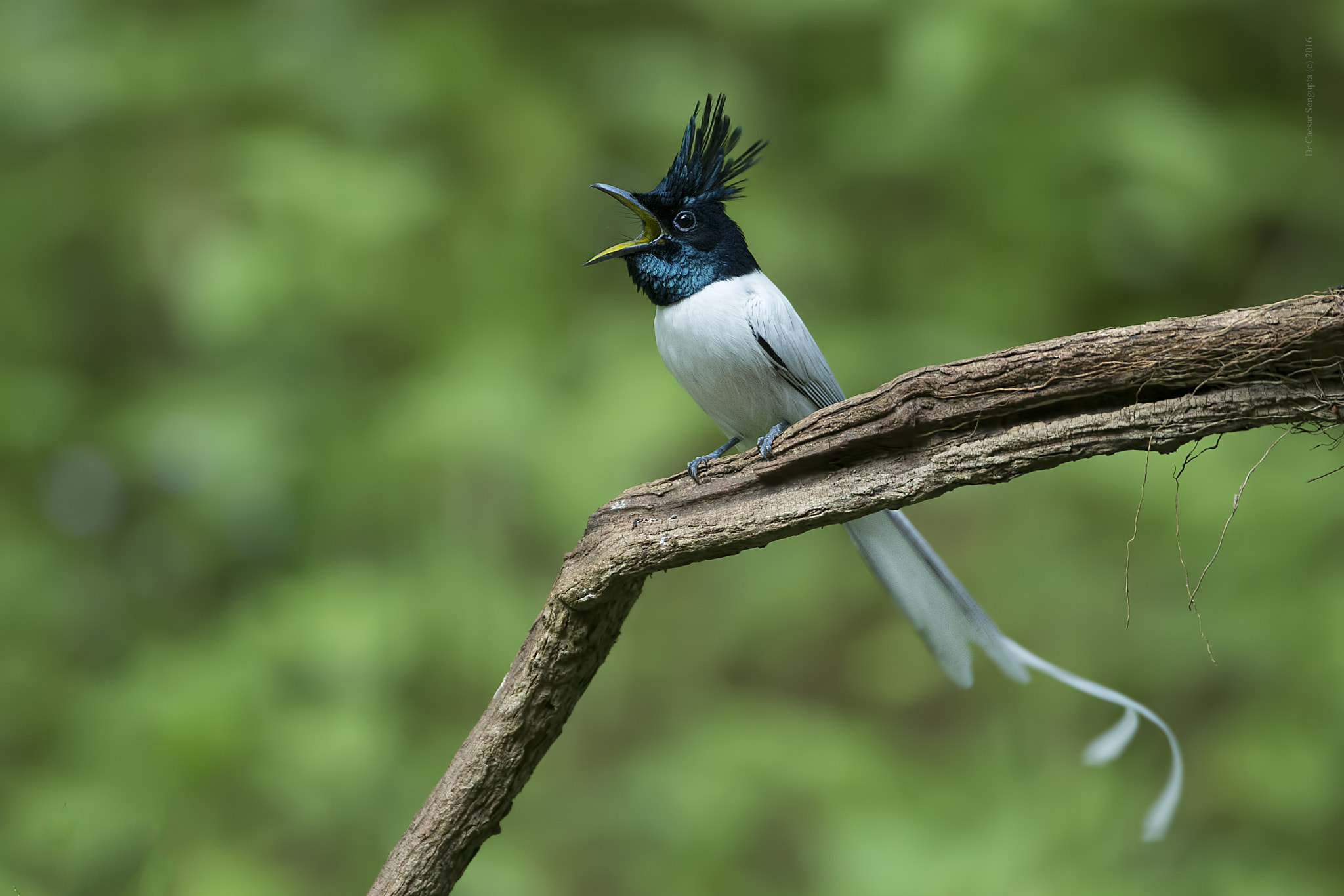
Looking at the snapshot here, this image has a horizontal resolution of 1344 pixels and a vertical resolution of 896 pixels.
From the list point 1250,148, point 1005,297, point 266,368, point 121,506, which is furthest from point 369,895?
point 1250,148

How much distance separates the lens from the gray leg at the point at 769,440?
189cm

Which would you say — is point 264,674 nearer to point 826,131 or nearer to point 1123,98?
point 826,131

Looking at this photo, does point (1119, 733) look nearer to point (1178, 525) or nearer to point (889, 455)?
point (1178, 525)

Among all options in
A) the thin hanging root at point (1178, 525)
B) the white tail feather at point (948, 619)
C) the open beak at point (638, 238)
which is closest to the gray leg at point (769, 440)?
the white tail feather at point (948, 619)

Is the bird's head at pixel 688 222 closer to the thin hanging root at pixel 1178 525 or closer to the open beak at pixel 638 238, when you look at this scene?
the open beak at pixel 638 238

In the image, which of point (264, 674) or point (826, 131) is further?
point (826, 131)

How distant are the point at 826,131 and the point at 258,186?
199 centimetres

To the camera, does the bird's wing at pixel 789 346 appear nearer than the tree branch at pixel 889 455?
No

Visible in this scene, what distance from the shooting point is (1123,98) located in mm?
3764

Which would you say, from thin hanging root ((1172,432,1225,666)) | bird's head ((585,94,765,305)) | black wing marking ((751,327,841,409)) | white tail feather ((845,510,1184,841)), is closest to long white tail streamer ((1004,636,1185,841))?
white tail feather ((845,510,1184,841))

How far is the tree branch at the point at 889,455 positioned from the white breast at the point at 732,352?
0.48 metres

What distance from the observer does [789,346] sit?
243 cm

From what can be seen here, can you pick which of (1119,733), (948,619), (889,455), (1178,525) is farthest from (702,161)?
(1119,733)

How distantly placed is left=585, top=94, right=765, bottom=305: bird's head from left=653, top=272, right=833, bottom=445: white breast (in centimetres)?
5
